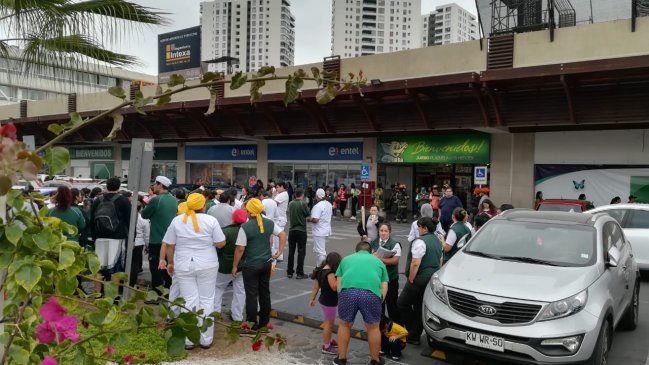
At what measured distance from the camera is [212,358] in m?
5.80

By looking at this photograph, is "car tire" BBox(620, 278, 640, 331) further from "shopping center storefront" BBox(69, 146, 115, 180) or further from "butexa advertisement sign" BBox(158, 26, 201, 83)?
"shopping center storefront" BBox(69, 146, 115, 180)

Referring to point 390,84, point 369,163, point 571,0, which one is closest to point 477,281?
point 390,84

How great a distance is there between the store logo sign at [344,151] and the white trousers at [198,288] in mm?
19818

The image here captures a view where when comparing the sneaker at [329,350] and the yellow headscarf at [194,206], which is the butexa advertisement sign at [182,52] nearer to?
the yellow headscarf at [194,206]

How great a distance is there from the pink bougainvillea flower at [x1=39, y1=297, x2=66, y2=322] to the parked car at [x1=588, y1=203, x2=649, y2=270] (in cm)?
1100

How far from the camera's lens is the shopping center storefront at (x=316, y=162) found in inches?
1029

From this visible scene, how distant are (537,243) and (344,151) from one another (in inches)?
794

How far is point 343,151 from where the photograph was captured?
1031 inches

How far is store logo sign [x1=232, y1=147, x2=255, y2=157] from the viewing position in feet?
97.9

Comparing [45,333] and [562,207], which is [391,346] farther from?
[562,207]

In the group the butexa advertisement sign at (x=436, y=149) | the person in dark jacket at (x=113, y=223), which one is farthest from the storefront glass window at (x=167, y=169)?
A: the person in dark jacket at (x=113, y=223)

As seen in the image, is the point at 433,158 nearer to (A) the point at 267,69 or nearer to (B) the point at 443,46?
(B) the point at 443,46

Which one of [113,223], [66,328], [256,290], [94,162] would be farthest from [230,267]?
[94,162]

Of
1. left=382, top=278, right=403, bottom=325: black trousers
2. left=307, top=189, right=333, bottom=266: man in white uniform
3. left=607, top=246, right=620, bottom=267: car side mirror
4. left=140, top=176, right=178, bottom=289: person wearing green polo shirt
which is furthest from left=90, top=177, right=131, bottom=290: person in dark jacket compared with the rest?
left=607, top=246, right=620, bottom=267: car side mirror
